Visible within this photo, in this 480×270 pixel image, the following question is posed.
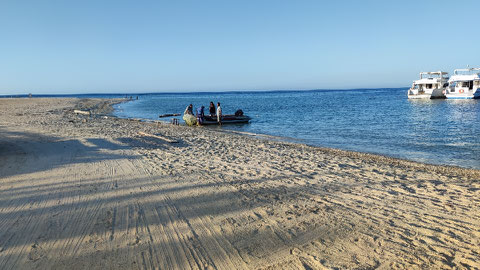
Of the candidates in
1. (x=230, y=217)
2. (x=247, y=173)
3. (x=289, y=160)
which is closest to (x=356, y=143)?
(x=289, y=160)

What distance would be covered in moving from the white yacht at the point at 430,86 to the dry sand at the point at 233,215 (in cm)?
5403

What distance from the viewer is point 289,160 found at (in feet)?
30.9

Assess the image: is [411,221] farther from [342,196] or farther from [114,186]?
[114,186]

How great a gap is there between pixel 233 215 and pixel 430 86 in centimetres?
6247

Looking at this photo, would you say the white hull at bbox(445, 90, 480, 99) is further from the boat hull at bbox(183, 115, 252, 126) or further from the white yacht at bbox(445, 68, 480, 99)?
the boat hull at bbox(183, 115, 252, 126)

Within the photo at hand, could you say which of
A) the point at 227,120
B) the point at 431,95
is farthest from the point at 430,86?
the point at 227,120

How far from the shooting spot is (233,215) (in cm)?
498

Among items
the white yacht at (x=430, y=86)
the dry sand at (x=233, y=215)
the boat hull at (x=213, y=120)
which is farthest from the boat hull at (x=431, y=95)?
the dry sand at (x=233, y=215)

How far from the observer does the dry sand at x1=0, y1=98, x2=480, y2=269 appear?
12.2ft

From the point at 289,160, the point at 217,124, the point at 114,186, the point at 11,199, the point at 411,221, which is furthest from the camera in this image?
the point at 217,124

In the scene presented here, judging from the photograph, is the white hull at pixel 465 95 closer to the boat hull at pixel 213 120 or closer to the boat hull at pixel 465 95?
the boat hull at pixel 465 95

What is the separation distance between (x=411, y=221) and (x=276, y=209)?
2162 millimetres

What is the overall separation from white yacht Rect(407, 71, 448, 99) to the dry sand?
54027 millimetres

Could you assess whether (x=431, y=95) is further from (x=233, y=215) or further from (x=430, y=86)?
(x=233, y=215)
